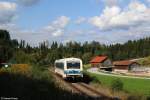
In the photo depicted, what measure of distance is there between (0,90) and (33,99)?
95.6 inches

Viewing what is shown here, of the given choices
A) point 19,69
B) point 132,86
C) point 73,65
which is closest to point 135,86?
point 132,86

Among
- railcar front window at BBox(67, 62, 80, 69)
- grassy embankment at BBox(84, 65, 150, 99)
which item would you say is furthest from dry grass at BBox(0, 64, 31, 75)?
grassy embankment at BBox(84, 65, 150, 99)

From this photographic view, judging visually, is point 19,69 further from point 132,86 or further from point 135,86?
point 135,86

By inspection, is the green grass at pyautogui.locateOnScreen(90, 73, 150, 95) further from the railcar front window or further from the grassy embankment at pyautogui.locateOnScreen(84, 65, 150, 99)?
the railcar front window

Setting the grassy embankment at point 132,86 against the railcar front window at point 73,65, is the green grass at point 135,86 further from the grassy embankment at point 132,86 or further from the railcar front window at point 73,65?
the railcar front window at point 73,65

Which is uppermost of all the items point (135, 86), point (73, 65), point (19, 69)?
point (73, 65)

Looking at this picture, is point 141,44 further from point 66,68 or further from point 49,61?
point 66,68

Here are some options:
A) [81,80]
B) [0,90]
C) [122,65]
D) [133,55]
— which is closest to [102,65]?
[122,65]

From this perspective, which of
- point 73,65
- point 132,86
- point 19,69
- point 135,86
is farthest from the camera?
point 135,86

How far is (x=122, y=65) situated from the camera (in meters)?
117

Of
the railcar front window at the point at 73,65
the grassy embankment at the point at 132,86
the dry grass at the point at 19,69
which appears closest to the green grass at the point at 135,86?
the grassy embankment at the point at 132,86

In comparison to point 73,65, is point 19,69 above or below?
below

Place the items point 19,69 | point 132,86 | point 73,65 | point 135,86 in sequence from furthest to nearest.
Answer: point 135,86, point 132,86, point 19,69, point 73,65

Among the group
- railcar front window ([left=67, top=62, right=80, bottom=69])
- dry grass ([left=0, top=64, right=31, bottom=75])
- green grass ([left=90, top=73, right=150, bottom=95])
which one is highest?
railcar front window ([left=67, top=62, right=80, bottom=69])
